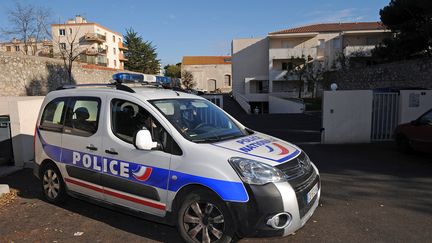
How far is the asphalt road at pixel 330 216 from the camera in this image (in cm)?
410

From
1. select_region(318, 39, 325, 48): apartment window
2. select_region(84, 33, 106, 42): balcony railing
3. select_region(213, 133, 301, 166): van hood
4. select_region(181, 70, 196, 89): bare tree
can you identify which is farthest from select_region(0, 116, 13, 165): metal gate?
select_region(84, 33, 106, 42): balcony railing

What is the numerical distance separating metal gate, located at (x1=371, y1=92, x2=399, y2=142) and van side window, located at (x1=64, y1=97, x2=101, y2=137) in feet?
29.4

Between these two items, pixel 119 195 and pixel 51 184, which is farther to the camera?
pixel 51 184

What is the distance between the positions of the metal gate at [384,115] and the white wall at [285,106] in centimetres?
1255

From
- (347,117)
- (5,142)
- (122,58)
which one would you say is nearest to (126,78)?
(5,142)

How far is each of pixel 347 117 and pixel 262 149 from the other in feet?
23.6

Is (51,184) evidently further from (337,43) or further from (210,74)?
(210,74)

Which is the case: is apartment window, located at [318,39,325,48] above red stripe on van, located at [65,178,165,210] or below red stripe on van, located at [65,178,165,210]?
above

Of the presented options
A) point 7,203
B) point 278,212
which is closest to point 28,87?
point 7,203

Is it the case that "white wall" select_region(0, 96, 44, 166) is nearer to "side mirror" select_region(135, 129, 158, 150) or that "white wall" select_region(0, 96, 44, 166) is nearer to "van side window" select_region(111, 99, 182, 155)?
"van side window" select_region(111, 99, 182, 155)

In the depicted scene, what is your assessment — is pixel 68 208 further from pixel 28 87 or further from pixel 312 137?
pixel 28 87

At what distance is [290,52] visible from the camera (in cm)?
4522

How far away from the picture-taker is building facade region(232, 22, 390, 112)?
138 ft

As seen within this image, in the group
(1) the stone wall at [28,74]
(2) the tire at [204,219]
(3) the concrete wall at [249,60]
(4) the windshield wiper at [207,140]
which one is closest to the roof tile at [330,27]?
(3) the concrete wall at [249,60]
